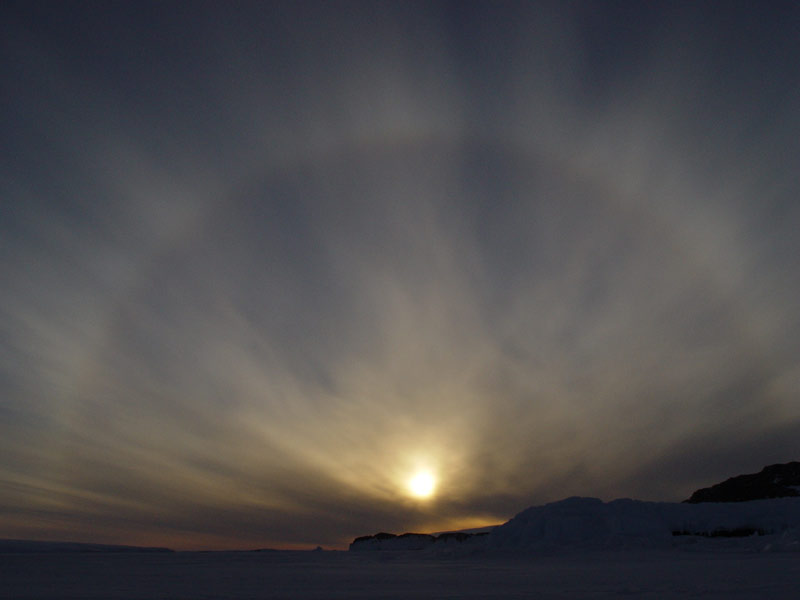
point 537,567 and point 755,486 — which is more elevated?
point 755,486

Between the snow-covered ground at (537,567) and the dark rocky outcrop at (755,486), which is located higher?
the dark rocky outcrop at (755,486)

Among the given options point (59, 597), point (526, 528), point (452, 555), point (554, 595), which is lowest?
point (554, 595)

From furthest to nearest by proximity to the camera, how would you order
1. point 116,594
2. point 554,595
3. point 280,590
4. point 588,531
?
point 588,531
point 280,590
point 116,594
point 554,595

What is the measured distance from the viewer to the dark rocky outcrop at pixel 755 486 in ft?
503

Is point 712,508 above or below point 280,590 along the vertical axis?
above

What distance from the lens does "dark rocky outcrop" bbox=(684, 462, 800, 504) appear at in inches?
6033

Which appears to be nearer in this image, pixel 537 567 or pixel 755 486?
pixel 537 567

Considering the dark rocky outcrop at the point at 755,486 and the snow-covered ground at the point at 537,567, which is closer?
the snow-covered ground at the point at 537,567

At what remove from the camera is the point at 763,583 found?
13414mm

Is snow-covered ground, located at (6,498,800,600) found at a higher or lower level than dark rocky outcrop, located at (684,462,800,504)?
lower

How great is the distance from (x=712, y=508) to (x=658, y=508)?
6.78m

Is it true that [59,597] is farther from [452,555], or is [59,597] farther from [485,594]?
[452,555]

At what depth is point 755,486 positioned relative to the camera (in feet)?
530

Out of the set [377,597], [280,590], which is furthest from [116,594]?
[377,597]
